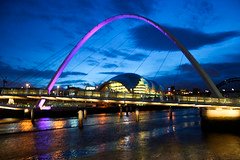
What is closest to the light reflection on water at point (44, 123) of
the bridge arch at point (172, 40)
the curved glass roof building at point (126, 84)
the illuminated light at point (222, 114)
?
the bridge arch at point (172, 40)

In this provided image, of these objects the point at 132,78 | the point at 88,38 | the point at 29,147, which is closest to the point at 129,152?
the point at 29,147

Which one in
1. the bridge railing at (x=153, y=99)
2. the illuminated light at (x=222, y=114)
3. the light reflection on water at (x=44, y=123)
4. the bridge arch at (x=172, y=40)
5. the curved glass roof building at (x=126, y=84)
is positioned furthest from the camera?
the curved glass roof building at (x=126, y=84)

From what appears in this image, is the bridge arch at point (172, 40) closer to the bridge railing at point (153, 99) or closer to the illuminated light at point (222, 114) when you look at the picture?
the illuminated light at point (222, 114)

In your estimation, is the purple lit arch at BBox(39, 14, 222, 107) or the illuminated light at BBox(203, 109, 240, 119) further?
the purple lit arch at BBox(39, 14, 222, 107)

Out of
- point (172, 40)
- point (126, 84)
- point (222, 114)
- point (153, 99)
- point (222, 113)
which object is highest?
point (172, 40)

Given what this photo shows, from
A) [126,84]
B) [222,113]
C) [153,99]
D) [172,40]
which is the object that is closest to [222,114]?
[222,113]

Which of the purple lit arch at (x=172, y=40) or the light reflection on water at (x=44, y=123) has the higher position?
the purple lit arch at (x=172, y=40)

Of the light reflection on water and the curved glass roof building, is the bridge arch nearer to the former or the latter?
the light reflection on water

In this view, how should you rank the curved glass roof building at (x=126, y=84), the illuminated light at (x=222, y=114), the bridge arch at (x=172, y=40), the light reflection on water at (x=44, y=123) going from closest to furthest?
the illuminated light at (x=222, y=114)
the bridge arch at (x=172, y=40)
the light reflection on water at (x=44, y=123)
the curved glass roof building at (x=126, y=84)

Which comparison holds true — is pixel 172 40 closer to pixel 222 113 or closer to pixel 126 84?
pixel 222 113

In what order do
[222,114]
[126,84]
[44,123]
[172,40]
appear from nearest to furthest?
[222,114] < [172,40] < [44,123] < [126,84]

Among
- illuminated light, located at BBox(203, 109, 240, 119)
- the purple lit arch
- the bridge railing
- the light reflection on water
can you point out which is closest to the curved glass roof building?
the light reflection on water

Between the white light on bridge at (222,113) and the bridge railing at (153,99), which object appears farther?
the white light on bridge at (222,113)

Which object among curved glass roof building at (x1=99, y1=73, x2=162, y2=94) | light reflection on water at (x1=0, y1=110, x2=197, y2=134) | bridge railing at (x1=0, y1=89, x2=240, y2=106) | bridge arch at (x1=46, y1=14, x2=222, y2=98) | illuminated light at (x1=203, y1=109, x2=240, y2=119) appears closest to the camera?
bridge railing at (x1=0, y1=89, x2=240, y2=106)
